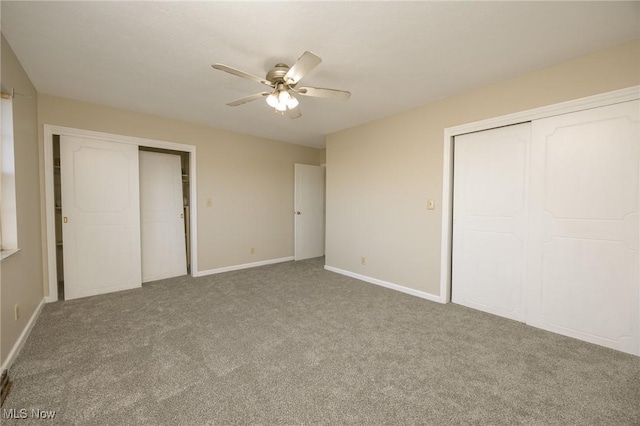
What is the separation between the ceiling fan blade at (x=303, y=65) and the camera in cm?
170

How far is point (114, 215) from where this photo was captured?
11.4 ft

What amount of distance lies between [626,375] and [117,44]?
14.5 ft

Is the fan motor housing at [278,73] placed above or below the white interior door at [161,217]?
above

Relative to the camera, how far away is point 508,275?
2707 millimetres

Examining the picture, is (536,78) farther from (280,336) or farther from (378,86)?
(280,336)

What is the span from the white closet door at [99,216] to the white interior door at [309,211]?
2.72m

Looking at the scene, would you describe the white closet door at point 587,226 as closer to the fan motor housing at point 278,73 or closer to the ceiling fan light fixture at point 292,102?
the ceiling fan light fixture at point 292,102

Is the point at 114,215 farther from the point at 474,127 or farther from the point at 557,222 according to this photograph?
the point at 557,222

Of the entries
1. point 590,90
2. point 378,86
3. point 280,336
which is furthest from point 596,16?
point 280,336

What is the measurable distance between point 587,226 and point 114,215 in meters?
5.15

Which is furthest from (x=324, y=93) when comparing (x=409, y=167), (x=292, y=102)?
(x=409, y=167)

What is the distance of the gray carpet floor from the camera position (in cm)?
150

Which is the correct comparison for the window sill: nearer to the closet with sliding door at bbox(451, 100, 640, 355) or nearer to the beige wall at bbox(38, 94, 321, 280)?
the beige wall at bbox(38, 94, 321, 280)

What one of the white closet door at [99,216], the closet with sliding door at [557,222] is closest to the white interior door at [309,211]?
the white closet door at [99,216]
